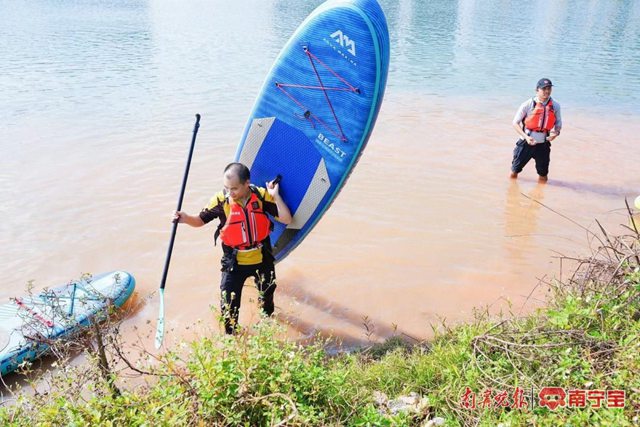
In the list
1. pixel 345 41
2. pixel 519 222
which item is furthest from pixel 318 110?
pixel 519 222

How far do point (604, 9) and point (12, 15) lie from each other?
30.2m

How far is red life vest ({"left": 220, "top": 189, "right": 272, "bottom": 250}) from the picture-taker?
3.79m

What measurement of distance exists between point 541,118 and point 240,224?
4612mm

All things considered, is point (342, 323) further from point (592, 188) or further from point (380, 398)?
point (592, 188)

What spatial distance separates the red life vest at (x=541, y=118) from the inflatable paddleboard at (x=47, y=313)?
5110 mm

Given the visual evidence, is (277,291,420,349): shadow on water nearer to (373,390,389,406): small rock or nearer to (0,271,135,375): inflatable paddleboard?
(373,390,389,406): small rock

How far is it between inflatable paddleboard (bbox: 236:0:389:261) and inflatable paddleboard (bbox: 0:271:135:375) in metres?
1.48

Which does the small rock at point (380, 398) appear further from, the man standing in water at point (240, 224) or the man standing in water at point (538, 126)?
the man standing in water at point (538, 126)

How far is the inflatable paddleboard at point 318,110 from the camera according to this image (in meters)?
4.25

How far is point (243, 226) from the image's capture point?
3.79 m

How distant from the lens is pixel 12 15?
22031 millimetres

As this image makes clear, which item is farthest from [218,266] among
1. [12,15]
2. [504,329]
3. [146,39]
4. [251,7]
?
[251,7]

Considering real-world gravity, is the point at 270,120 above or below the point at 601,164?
above

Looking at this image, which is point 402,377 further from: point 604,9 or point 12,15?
point 604,9
